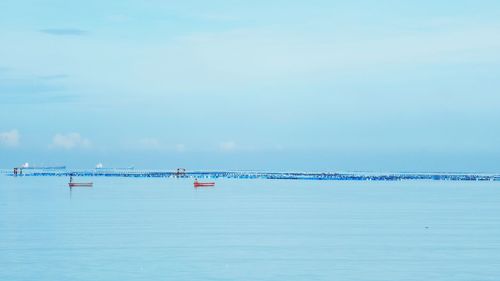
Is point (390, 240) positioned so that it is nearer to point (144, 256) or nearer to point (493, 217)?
point (144, 256)

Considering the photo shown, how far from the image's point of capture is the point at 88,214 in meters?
38.1

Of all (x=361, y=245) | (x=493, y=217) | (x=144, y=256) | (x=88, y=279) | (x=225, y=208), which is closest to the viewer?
(x=88, y=279)

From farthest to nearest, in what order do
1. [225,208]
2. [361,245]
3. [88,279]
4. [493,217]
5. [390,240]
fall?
[225,208] < [493,217] < [390,240] < [361,245] < [88,279]

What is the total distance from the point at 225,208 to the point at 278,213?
5.07m

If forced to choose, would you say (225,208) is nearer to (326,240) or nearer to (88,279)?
(326,240)

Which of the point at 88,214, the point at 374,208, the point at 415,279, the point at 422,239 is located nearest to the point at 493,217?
the point at 374,208

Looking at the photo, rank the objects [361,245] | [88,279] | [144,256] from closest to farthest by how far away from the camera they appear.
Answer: [88,279], [144,256], [361,245]

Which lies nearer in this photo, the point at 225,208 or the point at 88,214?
the point at 88,214

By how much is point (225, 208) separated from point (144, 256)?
70.8ft

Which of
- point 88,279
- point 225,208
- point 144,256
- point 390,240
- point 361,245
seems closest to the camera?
point 88,279

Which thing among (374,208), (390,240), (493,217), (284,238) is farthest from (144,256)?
(374,208)

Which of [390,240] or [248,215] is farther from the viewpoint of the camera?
[248,215]

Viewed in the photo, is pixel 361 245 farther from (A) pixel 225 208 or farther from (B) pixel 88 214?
(A) pixel 225 208

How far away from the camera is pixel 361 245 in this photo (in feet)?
82.5
